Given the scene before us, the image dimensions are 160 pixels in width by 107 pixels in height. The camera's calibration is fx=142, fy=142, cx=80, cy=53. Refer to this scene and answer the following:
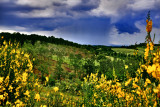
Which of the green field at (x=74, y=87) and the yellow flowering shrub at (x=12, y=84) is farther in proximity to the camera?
the yellow flowering shrub at (x=12, y=84)

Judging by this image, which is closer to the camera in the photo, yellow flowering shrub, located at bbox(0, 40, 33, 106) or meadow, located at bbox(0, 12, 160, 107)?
meadow, located at bbox(0, 12, 160, 107)

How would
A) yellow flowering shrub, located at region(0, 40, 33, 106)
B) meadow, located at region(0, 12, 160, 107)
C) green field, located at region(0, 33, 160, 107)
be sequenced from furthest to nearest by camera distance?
1. yellow flowering shrub, located at region(0, 40, 33, 106)
2. green field, located at region(0, 33, 160, 107)
3. meadow, located at region(0, 12, 160, 107)

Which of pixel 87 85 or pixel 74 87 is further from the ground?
pixel 87 85

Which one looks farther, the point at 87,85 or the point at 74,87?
the point at 74,87

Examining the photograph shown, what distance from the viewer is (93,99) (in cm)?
405

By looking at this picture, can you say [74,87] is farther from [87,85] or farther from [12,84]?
[12,84]

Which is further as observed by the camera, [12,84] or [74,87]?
[74,87]

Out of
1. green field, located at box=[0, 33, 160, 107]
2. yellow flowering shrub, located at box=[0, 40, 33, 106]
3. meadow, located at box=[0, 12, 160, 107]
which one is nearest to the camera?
meadow, located at box=[0, 12, 160, 107]

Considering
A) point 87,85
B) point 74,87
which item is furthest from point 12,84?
point 74,87

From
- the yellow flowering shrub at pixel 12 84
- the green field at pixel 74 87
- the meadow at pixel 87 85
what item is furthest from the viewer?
the yellow flowering shrub at pixel 12 84

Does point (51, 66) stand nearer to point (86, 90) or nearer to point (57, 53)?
point (57, 53)

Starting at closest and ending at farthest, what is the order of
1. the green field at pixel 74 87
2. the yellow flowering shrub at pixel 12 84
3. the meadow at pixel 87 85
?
1. the meadow at pixel 87 85
2. the green field at pixel 74 87
3. the yellow flowering shrub at pixel 12 84

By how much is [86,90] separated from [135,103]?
6.50 feet

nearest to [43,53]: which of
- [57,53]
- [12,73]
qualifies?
[57,53]
